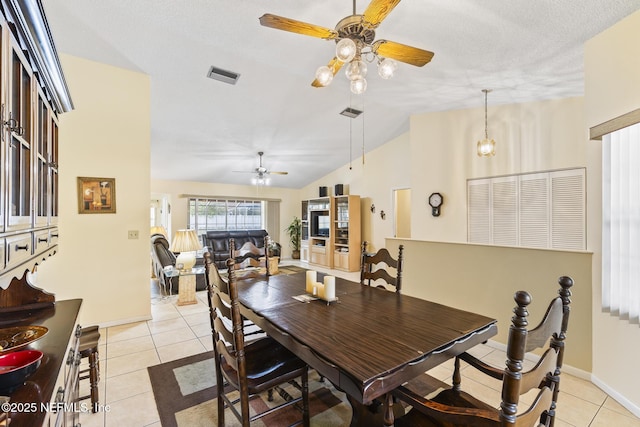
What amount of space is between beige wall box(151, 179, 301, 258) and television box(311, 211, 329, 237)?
150 cm

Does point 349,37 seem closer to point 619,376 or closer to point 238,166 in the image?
point 619,376

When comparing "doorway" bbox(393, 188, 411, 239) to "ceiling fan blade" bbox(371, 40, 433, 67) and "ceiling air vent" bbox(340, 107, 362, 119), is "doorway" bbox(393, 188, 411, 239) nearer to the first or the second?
"ceiling air vent" bbox(340, 107, 362, 119)

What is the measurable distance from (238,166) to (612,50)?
6.58 m

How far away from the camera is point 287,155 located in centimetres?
691

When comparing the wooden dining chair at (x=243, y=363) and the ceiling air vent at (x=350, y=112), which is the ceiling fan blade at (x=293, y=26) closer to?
the wooden dining chair at (x=243, y=363)

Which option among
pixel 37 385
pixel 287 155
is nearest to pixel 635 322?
pixel 37 385

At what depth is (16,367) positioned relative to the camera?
104 cm

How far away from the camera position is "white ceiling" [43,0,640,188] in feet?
7.75

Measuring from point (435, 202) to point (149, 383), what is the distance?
14.9 ft

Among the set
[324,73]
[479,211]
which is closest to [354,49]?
[324,73]

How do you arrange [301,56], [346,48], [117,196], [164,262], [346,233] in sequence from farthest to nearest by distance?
[346,233]
[164,262]
[117,196]
[301,56]
[346,48]

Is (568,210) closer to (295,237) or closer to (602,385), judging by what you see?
(602,385)

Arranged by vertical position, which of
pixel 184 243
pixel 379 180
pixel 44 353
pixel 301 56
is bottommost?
pixel 44 353

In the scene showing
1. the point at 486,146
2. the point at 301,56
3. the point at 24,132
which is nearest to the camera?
the point at 24,132
